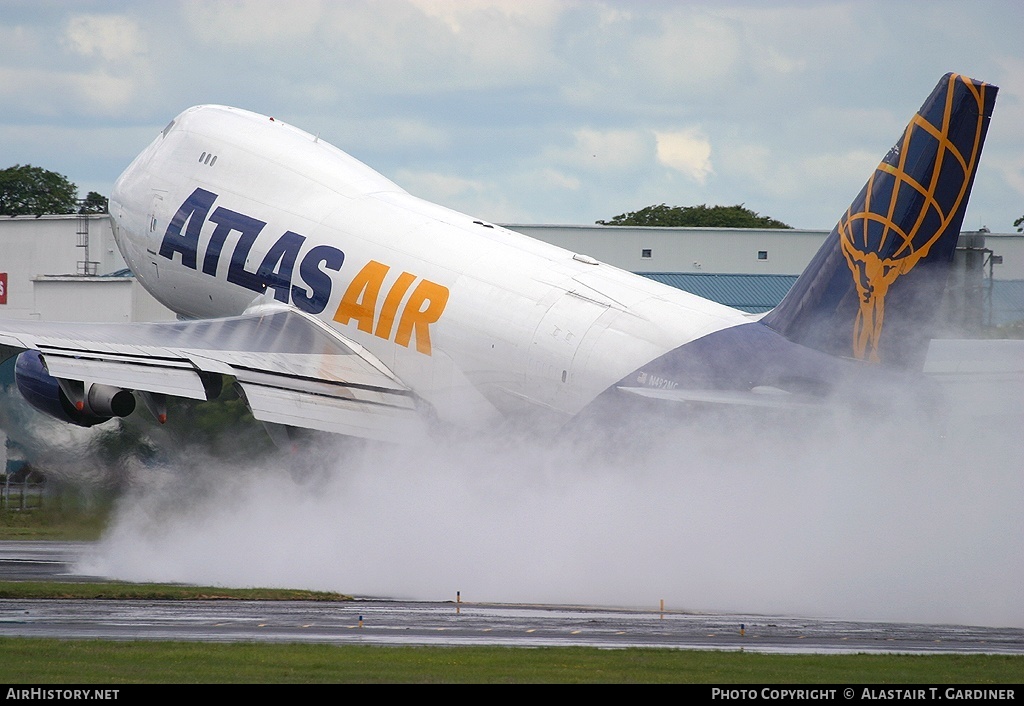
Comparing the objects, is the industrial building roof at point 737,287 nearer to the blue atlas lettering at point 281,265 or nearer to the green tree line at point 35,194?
the blue atlas lettering at point 281,265

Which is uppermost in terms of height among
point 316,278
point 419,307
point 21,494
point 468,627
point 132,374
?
point 316,278

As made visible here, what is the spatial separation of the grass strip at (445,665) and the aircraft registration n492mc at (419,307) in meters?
7.08

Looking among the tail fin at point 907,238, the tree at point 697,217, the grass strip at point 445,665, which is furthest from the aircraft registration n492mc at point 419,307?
the tree at point 697,217

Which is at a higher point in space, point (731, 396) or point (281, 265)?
point (281, 265)

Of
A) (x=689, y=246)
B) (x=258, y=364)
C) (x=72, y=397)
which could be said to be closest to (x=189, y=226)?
(x=258, y=364)

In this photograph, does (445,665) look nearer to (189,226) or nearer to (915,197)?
(915,197)

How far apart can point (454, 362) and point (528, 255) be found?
2.58 m

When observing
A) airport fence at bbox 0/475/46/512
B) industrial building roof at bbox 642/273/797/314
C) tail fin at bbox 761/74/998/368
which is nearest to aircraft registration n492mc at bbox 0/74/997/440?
tail fin at bbox 761/74/998/368

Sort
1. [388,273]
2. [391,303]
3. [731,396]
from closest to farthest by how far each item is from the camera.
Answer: [731,396] < [391,303] < [388,273]

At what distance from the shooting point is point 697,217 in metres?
114

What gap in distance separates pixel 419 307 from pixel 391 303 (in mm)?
978

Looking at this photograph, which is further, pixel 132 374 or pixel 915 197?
pixel 132 374

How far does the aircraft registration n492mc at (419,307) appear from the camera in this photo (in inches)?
933

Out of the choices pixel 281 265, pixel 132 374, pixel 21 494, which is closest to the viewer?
pixel 132 374
